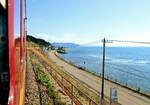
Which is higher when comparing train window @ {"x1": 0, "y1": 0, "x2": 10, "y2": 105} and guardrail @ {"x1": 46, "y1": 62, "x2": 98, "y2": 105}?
train window @ {"x1": 0, "y1": 0, "x2": 10, "y2": 105}

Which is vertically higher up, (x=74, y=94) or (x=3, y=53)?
(x=3, y=53)

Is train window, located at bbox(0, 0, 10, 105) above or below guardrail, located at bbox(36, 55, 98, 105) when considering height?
above

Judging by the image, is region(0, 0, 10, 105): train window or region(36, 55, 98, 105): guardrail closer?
region(0, 0, 10, 105): train window

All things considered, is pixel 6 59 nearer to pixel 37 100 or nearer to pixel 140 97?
pixel 37 100

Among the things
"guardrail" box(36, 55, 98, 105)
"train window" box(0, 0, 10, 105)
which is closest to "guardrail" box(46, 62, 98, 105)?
"guardrail" box(36, 55, 98, 105)

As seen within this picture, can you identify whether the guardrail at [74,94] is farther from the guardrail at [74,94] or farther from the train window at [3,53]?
the train window at [3,53]

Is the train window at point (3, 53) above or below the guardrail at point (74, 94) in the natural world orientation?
above

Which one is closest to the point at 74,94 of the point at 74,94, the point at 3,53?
the point at 74,94

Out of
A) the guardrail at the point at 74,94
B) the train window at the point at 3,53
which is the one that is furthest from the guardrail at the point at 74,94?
the train window at the point at 3,53

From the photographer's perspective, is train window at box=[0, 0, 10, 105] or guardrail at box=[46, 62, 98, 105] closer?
train window at box=[0, 0, 10, 105]

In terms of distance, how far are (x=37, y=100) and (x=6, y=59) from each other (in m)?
5.60

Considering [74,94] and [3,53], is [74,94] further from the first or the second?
[3,53]

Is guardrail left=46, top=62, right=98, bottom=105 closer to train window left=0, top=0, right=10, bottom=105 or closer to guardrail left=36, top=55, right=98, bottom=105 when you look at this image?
guardrail left=36, top=55, right=98, bottom=105

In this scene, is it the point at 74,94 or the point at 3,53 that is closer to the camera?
the point at 3,53
